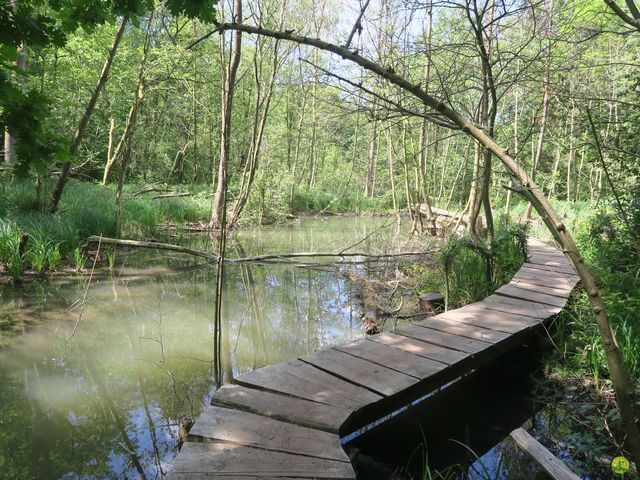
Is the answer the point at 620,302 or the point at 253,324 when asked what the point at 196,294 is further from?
the point at 620,302

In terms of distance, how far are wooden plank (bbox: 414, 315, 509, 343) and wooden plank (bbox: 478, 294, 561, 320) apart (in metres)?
0.57

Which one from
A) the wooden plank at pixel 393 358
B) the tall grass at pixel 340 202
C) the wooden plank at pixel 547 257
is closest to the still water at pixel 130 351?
the wooden plank at pixel 393 358

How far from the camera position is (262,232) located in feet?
42.3

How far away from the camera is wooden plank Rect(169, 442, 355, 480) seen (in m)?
1.74

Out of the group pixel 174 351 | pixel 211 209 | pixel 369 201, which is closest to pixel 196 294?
pixel 174 351

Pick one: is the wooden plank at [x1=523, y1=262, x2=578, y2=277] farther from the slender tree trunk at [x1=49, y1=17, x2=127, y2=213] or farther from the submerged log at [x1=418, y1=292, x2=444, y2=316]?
the slender tree trunk at [x1=49, y1=17, x2=127, y2=213]

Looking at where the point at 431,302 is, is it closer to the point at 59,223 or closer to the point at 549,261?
the point at 549,261

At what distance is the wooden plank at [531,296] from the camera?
13.7ft

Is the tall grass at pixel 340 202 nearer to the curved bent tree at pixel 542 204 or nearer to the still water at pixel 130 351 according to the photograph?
the still water at pixel 130 351

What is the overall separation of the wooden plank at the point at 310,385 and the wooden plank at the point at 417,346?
710mm

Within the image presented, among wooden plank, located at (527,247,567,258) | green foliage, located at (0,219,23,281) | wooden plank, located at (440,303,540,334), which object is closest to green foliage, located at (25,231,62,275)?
green foliage, located at (0,219,23,281)

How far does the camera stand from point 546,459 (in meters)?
A: 1.79

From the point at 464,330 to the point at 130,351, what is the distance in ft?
→ 10.0

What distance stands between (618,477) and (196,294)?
16.8 ft
